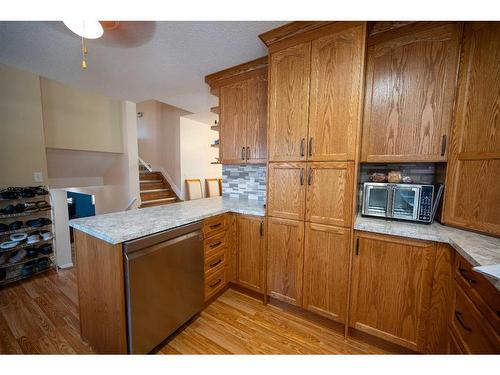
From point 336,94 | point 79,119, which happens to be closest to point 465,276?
point 336,94

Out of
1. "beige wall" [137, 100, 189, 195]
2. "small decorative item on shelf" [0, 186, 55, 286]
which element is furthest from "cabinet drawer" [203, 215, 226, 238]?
"beige wall" [137, 100, 189, 195]

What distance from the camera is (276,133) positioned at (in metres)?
1.64

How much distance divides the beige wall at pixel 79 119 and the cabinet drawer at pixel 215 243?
2.80m

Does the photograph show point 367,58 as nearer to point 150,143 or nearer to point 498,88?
point 498,88

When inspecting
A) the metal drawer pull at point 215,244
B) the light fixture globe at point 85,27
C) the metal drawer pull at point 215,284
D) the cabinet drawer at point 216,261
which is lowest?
the metal drawer pull at point 215,284

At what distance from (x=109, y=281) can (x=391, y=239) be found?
1812mm

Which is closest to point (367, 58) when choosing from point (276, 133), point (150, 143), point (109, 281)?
point (276, 133)

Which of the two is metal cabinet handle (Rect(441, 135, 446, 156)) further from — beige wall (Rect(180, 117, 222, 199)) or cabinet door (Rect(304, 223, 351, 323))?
beige wall (Rect(180, 117, 222, 199))

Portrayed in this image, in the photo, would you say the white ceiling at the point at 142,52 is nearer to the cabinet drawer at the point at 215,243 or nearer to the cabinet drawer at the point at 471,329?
the cabinet drawer at the point at 215,243

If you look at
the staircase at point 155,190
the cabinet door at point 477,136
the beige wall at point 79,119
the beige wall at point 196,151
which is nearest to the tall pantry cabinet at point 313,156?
the cabinet door at point 477,136

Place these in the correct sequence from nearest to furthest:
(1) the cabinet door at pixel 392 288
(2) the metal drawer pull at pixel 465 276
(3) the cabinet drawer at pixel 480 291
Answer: (3) the cabinet drawer at pixel 480 291 → (2) the metal drawer pull at pixel 465 276 → (1) the cabinet door at pixel 392 288

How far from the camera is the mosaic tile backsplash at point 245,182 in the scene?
7.80 ft

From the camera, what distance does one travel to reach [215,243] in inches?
70.4
